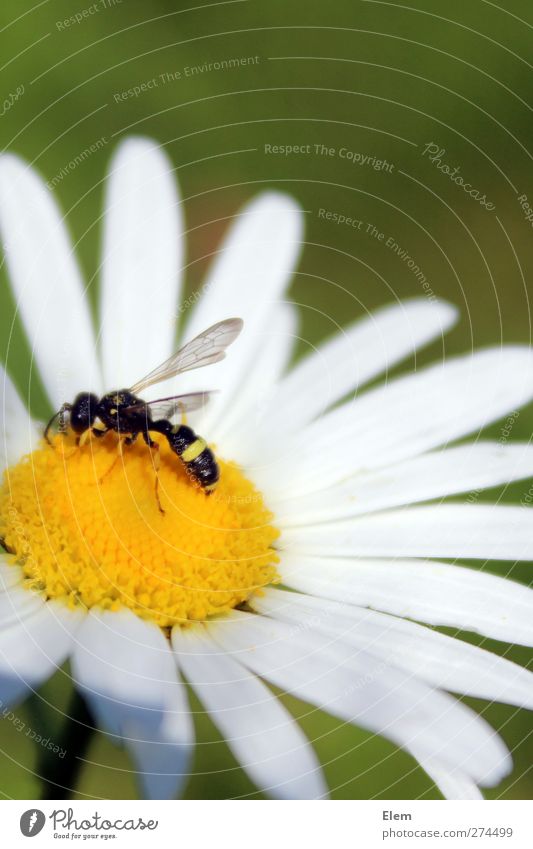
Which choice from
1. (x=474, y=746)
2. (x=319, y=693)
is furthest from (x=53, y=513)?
(x=474, y=746)

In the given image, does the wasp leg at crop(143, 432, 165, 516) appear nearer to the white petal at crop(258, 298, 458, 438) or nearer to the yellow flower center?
the yellow flower center

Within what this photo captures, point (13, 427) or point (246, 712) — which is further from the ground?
point (13, 427)

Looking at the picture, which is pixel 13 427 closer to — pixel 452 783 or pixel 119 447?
pixel 119 447

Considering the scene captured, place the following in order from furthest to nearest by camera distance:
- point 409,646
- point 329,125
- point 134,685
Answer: point 329,125 < point 409,646 < point 134,685

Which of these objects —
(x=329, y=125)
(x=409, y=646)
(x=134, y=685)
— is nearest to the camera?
(x=134, y=685)

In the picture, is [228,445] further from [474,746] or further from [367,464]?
[474,746]

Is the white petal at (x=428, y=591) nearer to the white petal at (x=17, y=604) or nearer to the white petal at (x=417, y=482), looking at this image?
the white petal at (x=417, y=482)

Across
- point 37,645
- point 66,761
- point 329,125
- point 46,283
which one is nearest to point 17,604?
point 37,645

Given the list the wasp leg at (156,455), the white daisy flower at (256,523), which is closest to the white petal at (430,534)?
the white daisy flower at (256,523)

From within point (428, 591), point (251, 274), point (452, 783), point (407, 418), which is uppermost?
point (251, 274)
